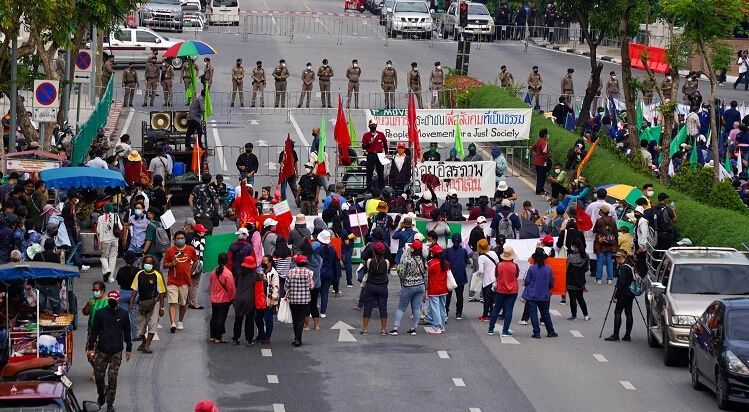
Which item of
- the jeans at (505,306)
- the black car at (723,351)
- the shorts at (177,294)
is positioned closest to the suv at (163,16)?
the shorts at (177,294)

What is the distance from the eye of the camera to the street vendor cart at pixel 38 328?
17.5m

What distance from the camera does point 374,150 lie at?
3042 cm

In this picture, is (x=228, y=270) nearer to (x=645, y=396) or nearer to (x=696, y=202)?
(x=645, y=396)

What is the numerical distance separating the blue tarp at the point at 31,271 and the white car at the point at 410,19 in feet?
146

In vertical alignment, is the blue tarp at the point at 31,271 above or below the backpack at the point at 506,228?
above

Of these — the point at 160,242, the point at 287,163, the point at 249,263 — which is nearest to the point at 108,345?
the point at 249,263

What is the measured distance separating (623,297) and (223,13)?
44.5 m

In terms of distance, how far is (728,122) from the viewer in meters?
37.7

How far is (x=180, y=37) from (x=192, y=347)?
37.5 m

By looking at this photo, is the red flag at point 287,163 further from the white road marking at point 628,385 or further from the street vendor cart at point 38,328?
the white road marking at point 628,385

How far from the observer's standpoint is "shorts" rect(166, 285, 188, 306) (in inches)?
829

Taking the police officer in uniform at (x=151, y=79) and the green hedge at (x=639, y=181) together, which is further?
the police officer in uniform at (x=151, y=79)

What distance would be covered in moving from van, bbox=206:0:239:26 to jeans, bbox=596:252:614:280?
39.8 meters

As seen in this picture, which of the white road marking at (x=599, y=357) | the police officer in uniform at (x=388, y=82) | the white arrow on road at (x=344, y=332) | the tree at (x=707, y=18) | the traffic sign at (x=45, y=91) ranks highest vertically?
the tree at (x=707, y=18)
